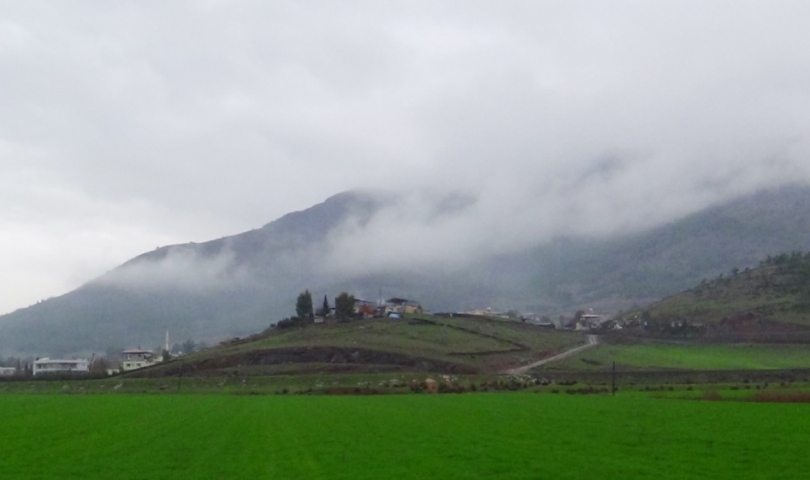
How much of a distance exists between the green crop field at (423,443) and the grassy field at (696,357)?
56020mm

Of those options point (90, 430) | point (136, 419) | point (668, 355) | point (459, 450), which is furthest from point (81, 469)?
point (668, 355)

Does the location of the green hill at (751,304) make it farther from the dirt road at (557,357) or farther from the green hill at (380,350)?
the green hill at (380,350)

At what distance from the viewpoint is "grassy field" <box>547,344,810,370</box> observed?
335 ft

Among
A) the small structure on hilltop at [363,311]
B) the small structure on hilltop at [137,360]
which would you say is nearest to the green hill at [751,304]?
the small structure on hilltop at [363,311]

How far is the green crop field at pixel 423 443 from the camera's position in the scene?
77.9 feet

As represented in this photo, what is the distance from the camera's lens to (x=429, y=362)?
112625mm

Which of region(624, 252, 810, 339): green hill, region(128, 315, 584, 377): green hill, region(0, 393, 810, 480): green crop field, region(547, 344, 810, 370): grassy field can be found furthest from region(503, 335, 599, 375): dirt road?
region(0, 393, 810, 480): green crop field

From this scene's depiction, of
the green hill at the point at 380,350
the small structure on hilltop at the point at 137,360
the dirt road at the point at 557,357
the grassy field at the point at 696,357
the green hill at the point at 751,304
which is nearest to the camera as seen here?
the grassy field at the point at 696,357

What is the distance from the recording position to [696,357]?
112 metres

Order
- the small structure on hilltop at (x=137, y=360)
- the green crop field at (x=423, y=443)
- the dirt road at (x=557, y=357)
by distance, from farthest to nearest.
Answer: the small structure on hilltop at (x=137, y=360)
the dirt road at (x=557, y=357)
the green crop field at (x=423, y=443)

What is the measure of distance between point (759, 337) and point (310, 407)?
283 feet

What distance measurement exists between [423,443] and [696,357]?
90725 mm

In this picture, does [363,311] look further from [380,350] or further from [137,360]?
[380,350]

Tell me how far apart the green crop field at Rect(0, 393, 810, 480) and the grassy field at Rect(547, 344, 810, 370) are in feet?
184
